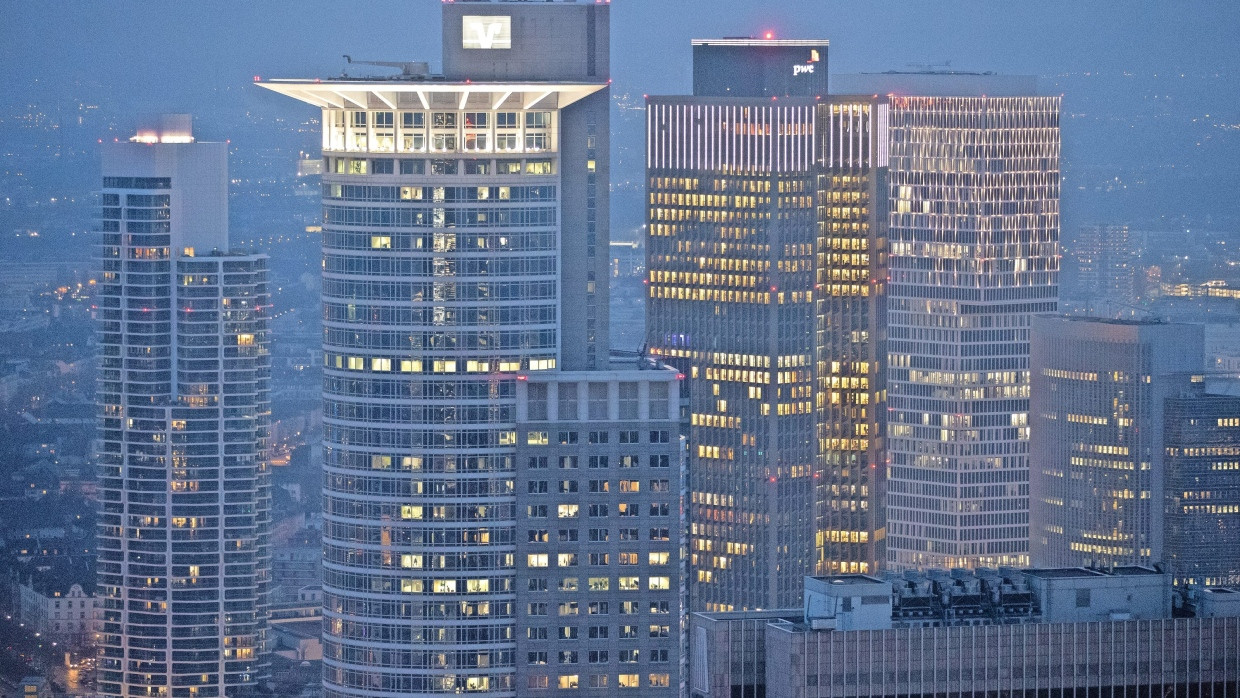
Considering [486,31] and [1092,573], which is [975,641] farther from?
[486,31]

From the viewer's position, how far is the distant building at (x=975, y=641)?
113 m

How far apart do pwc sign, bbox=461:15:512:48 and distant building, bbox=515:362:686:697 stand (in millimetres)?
→ 16800

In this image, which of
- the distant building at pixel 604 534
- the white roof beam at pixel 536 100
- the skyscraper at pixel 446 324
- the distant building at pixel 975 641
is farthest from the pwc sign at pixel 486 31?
the distant building at pixel 975 641

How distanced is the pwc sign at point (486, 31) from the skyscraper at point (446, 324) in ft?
0.23

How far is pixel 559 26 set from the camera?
14012 centimetres

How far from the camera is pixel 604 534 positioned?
137 meters

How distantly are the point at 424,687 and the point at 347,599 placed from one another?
597cm

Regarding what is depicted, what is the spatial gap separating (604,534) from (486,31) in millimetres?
25330

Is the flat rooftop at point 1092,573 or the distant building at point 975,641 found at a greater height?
the flat rooftop at point 1092,573

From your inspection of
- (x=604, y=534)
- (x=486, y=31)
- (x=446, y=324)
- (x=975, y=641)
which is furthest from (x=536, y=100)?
(x=975, y=641)

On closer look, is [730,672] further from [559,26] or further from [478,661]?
[559,26]

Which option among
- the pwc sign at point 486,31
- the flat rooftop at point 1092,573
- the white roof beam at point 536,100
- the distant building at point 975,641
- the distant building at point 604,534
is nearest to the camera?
the distant building at point 975,641

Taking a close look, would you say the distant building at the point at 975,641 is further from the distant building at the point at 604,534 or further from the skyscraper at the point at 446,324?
the skyscraper at the point at 446,324

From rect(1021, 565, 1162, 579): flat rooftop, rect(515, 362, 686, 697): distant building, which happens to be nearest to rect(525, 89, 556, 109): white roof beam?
rect(515, 362, 686, 697): distant building
